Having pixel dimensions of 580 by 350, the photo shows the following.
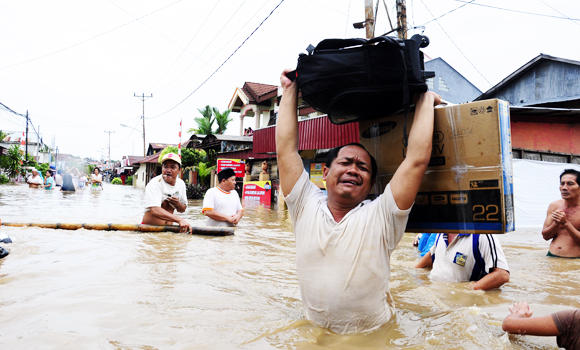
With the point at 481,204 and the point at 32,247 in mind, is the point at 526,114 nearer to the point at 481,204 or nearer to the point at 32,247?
the point at 481,204

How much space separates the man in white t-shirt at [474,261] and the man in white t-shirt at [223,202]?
357cm

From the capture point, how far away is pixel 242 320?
274 centimetres

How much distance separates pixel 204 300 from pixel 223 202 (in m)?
3.39

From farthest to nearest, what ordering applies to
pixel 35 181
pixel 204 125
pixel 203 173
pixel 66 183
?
1. pixel 204 125
2. pixel 203 173
3. pixel 35 181
4. pixel 66 183

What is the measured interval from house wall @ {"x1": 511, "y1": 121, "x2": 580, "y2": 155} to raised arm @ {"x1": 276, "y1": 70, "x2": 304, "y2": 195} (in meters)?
10.9

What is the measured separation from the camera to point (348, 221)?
7.58 feet

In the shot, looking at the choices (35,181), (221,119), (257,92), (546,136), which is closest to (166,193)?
(546,136)

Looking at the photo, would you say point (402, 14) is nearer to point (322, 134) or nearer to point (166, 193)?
point (322, 134)

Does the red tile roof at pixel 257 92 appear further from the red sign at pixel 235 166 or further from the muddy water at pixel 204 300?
the muddy water at pixel 204 300

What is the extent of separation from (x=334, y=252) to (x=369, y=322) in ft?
1.67

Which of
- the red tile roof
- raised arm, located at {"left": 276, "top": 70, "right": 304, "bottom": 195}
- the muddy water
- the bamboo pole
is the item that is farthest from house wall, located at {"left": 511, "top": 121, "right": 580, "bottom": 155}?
the red tile roof

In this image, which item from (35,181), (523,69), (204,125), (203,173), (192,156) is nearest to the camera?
(523,69)

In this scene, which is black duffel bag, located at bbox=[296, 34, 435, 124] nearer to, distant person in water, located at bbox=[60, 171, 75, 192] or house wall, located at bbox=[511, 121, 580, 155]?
house wall, located at bbox=[511, 121, 580, 155]

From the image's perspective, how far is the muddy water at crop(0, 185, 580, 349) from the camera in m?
2.31
